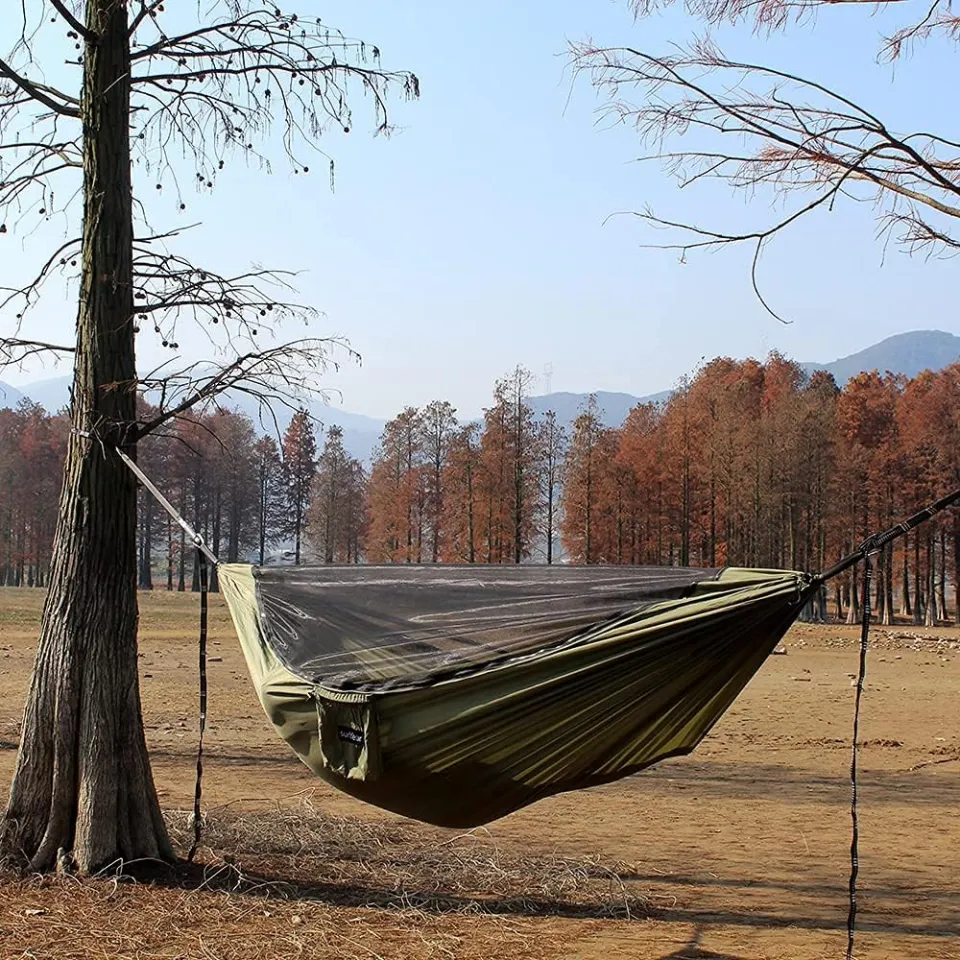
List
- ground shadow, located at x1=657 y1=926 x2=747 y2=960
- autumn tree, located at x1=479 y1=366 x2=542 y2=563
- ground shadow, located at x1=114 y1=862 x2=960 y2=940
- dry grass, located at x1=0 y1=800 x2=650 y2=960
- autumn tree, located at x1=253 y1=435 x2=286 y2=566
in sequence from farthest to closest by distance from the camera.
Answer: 1. autumn tree, located at x1=253 y1=435 x2=286 y2=566
2. autumn tree, located at x1=479 y1=366 x2=542 y2=563
3. ground shadow, located at x1=114 y1=862 x2=960 y2=940
4. ground shadow, located at x1=657 y1=926 x2=747 y2=960
5. dry grass, located at x1=0 y1=800 x2=650 y2=960

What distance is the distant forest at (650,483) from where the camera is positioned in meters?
34.2

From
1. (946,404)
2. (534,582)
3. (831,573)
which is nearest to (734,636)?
(831,573)

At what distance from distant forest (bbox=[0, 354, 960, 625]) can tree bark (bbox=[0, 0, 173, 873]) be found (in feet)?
77.6

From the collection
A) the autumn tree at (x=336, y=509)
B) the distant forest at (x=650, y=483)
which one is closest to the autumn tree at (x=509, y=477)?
the distant forest at (x=650, y=483)

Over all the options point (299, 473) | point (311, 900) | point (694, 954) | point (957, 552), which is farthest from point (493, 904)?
point (299, 473)

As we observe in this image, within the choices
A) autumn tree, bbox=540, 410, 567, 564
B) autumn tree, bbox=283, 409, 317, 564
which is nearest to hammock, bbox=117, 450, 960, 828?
autumn tree, bbox=540, 410, 567, 564

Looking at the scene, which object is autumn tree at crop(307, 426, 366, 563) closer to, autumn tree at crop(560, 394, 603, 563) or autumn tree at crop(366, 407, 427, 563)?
autumn tree at crop(366, 407, 427, 563)

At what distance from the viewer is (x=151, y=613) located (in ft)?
99.4

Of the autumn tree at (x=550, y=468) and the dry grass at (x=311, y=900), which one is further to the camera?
the autumn tree at (x=550, y=468)

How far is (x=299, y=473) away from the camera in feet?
170

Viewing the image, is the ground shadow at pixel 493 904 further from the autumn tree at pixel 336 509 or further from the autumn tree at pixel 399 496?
the autumn tree at pixel 336 509

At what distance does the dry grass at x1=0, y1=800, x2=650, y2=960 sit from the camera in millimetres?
4664

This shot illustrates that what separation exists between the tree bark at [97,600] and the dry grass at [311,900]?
0.23m

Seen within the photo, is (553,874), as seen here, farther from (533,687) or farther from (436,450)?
(436,450)
